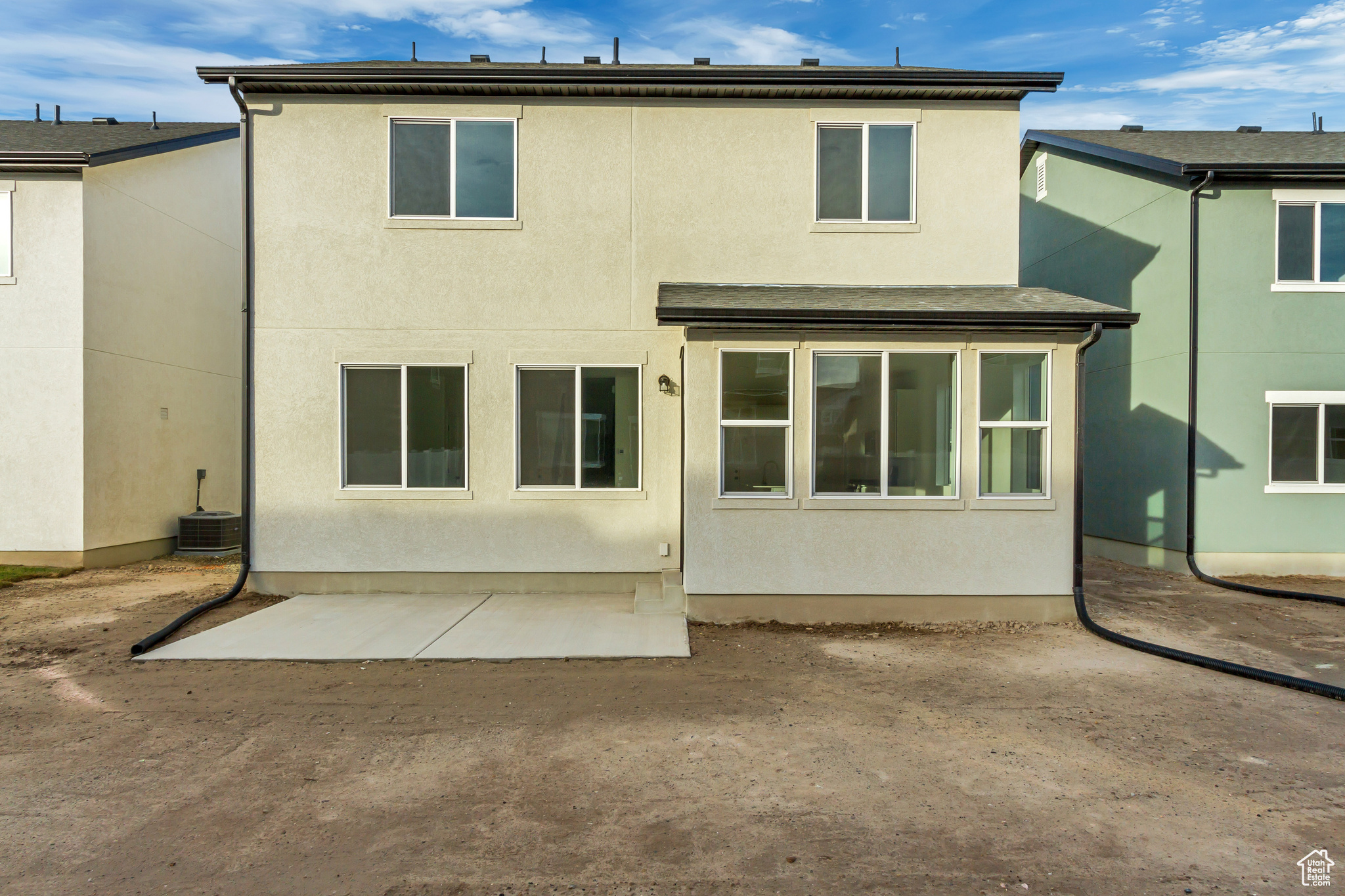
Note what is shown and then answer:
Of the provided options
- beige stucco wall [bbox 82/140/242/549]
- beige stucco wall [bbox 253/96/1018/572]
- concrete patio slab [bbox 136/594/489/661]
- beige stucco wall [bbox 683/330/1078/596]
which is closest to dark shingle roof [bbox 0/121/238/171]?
beige stucco wall [bbox 82/140/242/549]

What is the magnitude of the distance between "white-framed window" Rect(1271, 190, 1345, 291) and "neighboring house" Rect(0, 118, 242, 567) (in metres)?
18.1

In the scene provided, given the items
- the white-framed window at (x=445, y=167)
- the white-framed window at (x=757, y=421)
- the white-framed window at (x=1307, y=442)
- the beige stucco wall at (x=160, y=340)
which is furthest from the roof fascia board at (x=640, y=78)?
the white-framed window at (x=1307, y=442)

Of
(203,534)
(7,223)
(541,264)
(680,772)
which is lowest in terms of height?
(680,772)

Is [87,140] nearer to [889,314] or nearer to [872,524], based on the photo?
[889,314]

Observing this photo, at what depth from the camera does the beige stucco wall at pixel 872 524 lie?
7.62 m

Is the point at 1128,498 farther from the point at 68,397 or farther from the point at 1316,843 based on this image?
the point at 68,397

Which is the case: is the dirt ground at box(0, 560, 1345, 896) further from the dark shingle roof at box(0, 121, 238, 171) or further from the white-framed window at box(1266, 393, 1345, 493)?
the dark shingle roof at box(0, 121, 238, 171)

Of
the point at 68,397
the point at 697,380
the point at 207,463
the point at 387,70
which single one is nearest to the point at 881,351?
the point at 697,380

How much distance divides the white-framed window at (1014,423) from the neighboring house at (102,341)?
1287 cm

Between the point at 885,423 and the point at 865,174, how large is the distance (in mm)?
3498

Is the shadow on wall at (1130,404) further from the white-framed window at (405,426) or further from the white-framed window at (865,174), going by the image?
the white-framed window at (405,426)

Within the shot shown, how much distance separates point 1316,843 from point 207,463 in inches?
631

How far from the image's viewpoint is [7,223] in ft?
35.1

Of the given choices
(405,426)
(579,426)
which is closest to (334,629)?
(405,426)
